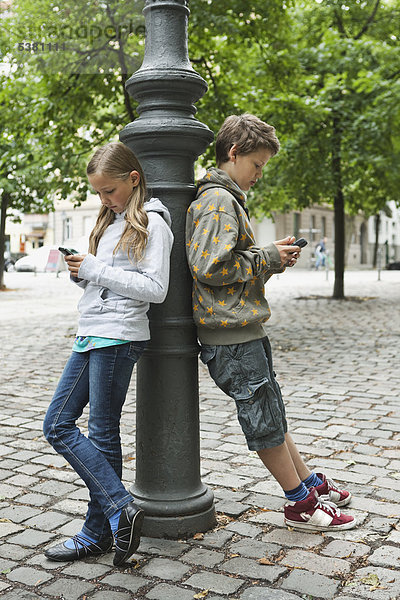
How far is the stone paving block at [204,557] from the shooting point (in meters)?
2.95

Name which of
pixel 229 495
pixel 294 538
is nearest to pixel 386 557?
pixel 294 538

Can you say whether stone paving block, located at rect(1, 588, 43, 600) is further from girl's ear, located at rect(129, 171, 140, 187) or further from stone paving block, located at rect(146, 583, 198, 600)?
girl's ear, located at rect(129, 171, 140, 187)

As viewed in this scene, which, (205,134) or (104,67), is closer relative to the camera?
(205,134)

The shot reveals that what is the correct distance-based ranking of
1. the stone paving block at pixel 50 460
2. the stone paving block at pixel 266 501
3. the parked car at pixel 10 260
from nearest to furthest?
the stone paving block at pixel 266 501 < the stone paving block at pixel 50 460 < the parked car at pixel 10 260

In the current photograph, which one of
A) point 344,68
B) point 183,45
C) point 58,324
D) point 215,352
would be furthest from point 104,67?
point 215,352

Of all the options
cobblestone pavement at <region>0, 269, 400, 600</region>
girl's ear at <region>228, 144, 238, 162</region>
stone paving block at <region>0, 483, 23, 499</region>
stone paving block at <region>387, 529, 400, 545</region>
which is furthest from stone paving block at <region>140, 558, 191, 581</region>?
girl's ear at <region>228, 144, 238, 162</region>

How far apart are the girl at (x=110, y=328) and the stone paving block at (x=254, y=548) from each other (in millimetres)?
501

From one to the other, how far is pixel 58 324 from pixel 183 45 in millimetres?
9816

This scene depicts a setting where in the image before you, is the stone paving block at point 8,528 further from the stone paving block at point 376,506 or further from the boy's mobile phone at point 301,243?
the boy's mobile phone at point 301,243

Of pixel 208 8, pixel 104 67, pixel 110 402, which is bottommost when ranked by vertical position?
pixel 110 402

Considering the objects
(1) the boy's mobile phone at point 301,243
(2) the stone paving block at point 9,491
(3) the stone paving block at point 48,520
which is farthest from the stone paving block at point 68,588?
(1) the boy's mobile phone at point 301,243

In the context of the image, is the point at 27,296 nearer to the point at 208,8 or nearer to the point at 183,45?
the point at 208,8

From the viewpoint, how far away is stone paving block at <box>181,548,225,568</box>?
295cm

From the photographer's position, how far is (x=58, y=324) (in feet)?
41.6
